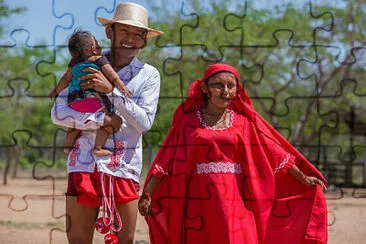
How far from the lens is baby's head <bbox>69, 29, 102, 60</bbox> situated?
4039mm

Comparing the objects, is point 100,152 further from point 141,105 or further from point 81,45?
point 81,45

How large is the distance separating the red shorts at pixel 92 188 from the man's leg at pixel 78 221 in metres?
0.05

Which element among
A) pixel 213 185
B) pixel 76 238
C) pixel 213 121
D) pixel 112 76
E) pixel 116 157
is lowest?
pixel 76 238

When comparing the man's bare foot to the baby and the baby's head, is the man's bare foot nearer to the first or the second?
the baby

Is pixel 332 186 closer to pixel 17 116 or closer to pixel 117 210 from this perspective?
pixel 17 116

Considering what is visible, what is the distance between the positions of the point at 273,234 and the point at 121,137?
1618mm

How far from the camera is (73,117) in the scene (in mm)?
4082

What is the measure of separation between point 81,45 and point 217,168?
134 centimetres

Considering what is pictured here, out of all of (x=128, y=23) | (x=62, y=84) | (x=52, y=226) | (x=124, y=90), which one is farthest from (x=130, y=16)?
(x=52, y=226)

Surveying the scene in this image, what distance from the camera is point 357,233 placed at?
929cm

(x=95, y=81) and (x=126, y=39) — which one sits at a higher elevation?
(x=126, y=39)

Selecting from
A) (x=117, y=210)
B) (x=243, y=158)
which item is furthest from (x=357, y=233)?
(x=117, y=210)

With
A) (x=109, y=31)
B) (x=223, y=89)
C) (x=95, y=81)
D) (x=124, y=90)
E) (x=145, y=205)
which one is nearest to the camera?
(x=95, y=81)

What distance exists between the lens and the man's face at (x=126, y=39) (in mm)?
4172
